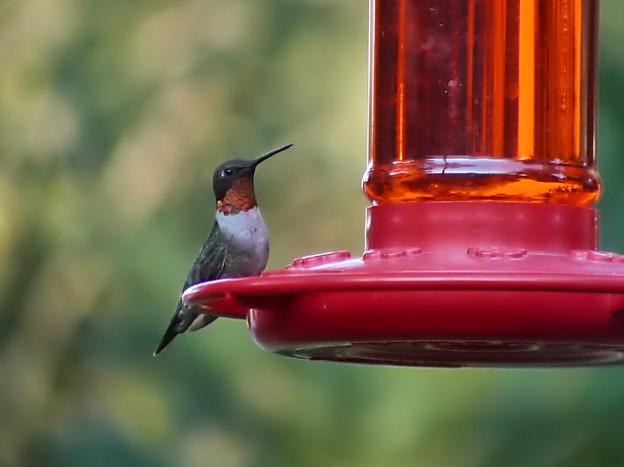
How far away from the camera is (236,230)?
12.3ft

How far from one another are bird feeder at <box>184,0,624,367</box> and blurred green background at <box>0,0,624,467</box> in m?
3.13

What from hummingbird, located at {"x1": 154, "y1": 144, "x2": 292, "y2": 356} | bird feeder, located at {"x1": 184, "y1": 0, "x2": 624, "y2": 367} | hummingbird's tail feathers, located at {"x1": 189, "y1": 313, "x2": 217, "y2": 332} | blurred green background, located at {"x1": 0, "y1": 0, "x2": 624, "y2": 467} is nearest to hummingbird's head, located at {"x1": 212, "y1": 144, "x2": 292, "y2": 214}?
hummingbird, located at {"x1": 154, "y1": 144, "x2": 292, "y2": 356}

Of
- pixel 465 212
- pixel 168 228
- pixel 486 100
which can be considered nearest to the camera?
pixel 465 212

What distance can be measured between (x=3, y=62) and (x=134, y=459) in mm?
1780

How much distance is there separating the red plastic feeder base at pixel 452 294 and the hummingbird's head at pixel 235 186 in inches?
45.2

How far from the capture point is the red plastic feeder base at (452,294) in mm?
2176

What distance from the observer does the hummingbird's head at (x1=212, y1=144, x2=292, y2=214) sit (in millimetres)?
3760

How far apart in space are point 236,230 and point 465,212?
132 cm

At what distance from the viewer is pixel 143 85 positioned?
648 centimetres

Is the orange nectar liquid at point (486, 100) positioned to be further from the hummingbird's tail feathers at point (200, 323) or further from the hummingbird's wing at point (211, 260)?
the hummingbird's tail feathers at point (200, 323)

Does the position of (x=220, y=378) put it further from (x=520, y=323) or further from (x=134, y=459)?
(x=520, y=323)

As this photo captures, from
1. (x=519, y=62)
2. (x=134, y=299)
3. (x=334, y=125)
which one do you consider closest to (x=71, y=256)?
(x=134, y=299)

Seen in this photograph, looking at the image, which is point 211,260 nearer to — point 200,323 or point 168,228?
point 200,323

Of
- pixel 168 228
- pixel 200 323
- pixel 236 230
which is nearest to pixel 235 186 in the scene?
pixel 236 230
